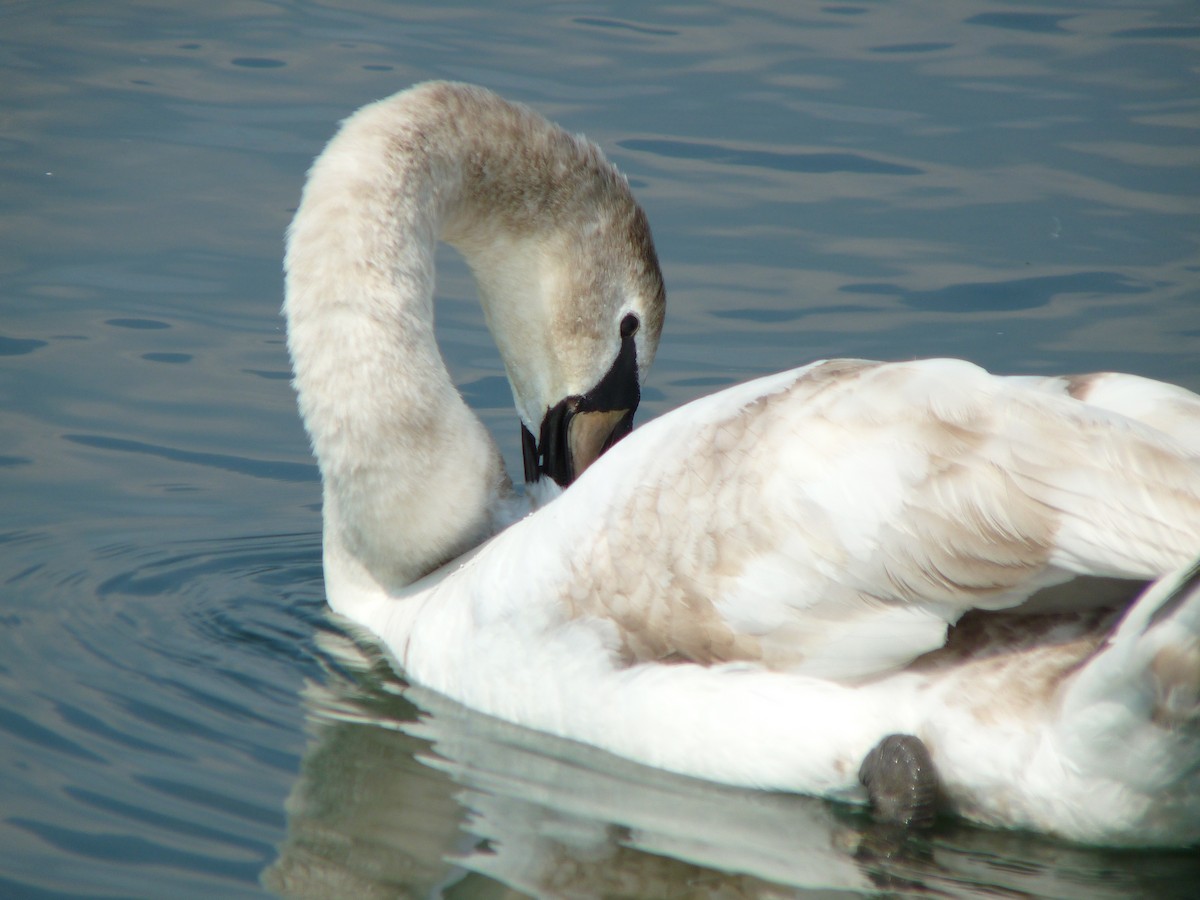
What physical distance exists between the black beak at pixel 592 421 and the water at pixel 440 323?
0.85 m

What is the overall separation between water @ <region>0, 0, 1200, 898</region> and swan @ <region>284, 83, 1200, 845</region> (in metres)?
0.19

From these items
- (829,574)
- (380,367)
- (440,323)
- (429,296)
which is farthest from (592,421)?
(440,323)

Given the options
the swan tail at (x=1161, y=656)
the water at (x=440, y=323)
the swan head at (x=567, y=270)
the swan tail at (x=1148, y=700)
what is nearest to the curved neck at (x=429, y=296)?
the swan head at (x=567, y=270)

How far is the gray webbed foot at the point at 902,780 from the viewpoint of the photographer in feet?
13.3

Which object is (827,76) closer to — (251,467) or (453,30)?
(453,30)

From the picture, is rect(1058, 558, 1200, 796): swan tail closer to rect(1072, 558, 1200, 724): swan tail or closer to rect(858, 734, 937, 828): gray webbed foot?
rect(1072, 558, 1200, 724): swan tail

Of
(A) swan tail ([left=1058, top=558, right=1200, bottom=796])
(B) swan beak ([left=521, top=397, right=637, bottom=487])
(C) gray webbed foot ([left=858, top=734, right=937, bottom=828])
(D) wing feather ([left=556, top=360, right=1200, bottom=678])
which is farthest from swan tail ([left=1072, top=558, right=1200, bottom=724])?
(B) swan beak ([left=521, top=397, right=637, bottom=487])

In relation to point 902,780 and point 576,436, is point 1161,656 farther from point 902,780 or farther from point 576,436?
point 576,436

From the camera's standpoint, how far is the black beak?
585 cm

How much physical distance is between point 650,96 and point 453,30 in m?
1.51

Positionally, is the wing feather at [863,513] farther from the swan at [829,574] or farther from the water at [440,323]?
the water at [440,323]

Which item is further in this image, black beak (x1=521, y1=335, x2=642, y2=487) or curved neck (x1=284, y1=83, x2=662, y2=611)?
black beak (x1=521, y1=335, x2=642, y2=487)

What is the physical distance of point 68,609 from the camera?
5.59 metres

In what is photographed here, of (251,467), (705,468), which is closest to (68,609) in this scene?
(251,467)
